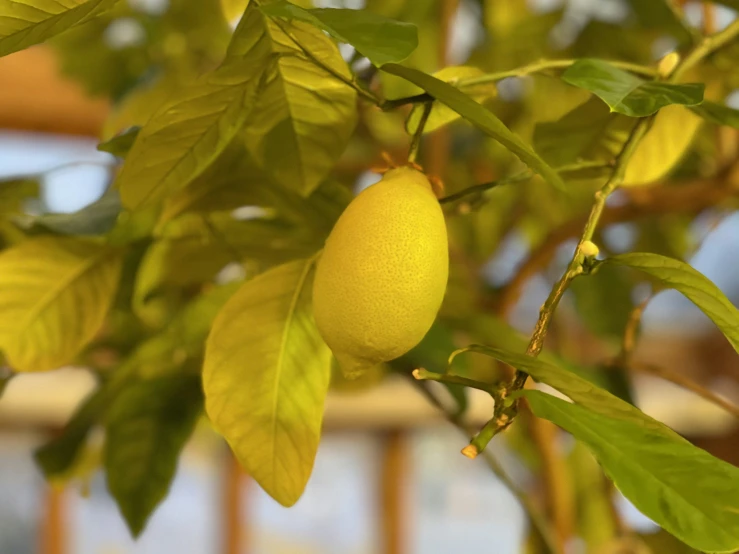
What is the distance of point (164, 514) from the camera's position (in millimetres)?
1784

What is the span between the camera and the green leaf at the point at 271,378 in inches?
9.1

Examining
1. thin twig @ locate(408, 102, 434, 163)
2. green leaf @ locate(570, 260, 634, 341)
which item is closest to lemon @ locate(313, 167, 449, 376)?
thin twig @ locate(408, 102, 434, 163)

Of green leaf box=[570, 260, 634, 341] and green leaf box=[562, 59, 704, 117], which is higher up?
green leaf box=[562, 59, 704, 117]

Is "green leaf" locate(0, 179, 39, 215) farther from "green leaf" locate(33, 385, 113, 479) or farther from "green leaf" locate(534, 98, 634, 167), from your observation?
"green leaf" locate(534, 98, 634, 167)

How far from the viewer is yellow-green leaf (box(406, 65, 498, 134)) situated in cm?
23

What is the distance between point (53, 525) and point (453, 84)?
172 centimetres

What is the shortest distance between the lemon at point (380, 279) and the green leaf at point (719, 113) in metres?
0.12

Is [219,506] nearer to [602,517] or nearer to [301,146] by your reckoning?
[602,517]

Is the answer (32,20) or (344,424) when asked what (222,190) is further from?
(344,424)

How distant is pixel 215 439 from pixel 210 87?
1506 mm

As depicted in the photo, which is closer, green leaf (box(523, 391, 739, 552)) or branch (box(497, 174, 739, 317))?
green leaf (box(523, 391, 739, 552))

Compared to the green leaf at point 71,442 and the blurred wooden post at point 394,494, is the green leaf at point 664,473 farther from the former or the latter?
the blurred wooden post at point 394,494

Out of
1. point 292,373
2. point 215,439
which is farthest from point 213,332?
point 215,439

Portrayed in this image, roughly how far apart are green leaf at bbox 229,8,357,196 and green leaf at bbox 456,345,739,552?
0.35ft
